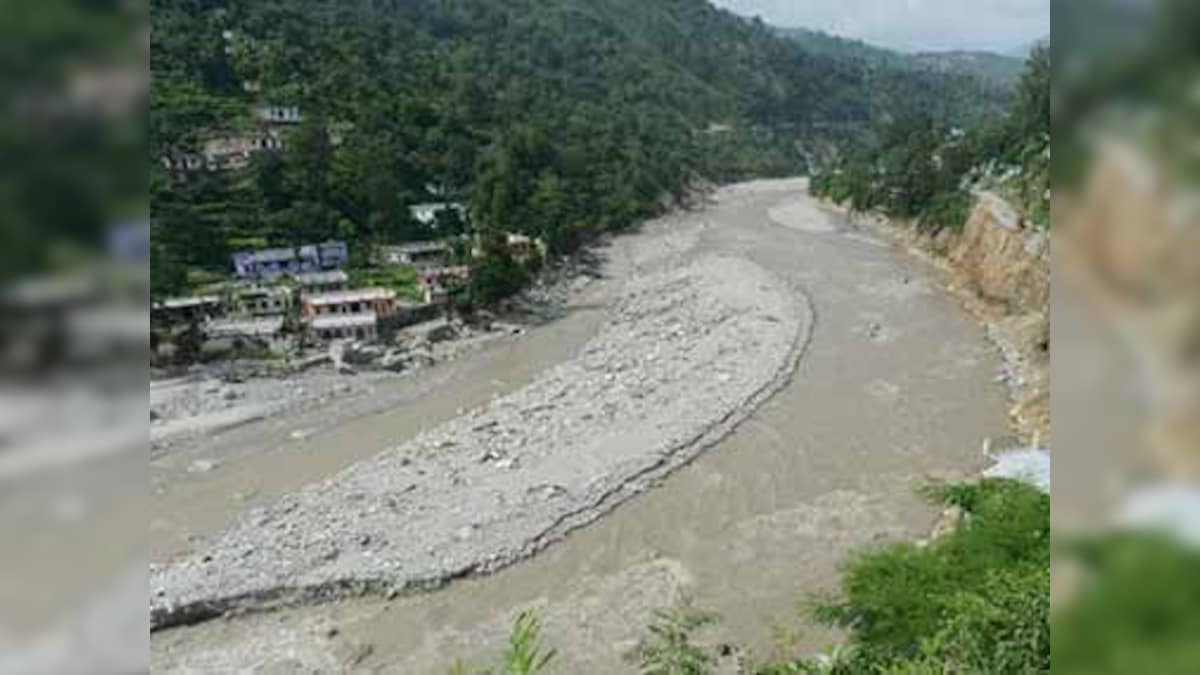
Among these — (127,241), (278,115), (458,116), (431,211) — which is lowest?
(431,211)

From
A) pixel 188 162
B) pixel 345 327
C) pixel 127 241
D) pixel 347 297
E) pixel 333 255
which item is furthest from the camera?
pixel 188 162

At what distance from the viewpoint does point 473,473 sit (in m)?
9.27

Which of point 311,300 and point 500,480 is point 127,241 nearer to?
point 500,480

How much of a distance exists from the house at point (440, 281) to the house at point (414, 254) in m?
0.73

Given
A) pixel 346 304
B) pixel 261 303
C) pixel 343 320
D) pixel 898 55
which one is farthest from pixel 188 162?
pixel 898 55

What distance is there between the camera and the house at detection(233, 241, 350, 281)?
613 inches

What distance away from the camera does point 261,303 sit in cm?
1429

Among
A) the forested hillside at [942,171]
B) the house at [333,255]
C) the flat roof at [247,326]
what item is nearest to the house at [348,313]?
the flat roof at [247,326]

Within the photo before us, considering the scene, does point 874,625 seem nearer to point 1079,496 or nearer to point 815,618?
point 815,618

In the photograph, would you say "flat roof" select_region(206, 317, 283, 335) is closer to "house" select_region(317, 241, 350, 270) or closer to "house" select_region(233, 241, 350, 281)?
"house" select_region(233, 241, 350, 281)

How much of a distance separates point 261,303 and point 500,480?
661 cm

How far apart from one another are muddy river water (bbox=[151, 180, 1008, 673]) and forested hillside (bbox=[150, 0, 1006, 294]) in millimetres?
2319

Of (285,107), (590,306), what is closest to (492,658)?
(590,306)

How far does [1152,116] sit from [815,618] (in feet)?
19.1
